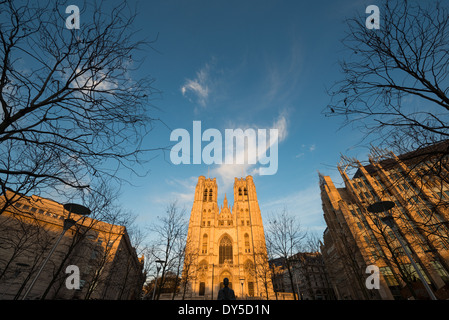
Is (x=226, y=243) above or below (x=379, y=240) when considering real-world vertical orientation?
above

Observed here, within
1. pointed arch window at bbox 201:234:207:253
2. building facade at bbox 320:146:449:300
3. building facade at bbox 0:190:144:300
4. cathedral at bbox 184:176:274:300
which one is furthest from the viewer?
pointed arch window at bbox 201:234:207:253

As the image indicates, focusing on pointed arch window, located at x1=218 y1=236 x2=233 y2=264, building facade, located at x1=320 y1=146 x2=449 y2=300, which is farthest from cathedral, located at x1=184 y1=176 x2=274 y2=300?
building facade, located at x1=320 y1=146 x2=449 y2=300

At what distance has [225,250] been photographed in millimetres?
44250

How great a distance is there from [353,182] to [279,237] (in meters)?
23.5

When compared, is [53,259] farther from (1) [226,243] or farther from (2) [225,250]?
(1) [226,243]

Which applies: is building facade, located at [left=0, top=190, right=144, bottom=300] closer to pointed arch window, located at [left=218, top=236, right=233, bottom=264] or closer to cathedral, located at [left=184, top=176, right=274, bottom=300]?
cathedral, located at [left=184, top=176, right=274, bottom=300]

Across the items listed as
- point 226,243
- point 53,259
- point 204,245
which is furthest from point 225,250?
point 53,259

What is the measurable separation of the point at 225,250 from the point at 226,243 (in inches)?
62.1

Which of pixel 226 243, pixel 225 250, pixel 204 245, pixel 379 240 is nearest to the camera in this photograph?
pixel 379 240

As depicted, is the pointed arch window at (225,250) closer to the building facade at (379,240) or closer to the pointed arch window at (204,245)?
the pointed arch window at (204,245)

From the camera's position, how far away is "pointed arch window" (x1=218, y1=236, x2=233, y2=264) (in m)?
42.7

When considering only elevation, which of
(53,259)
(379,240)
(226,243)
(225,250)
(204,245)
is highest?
(226,243)
